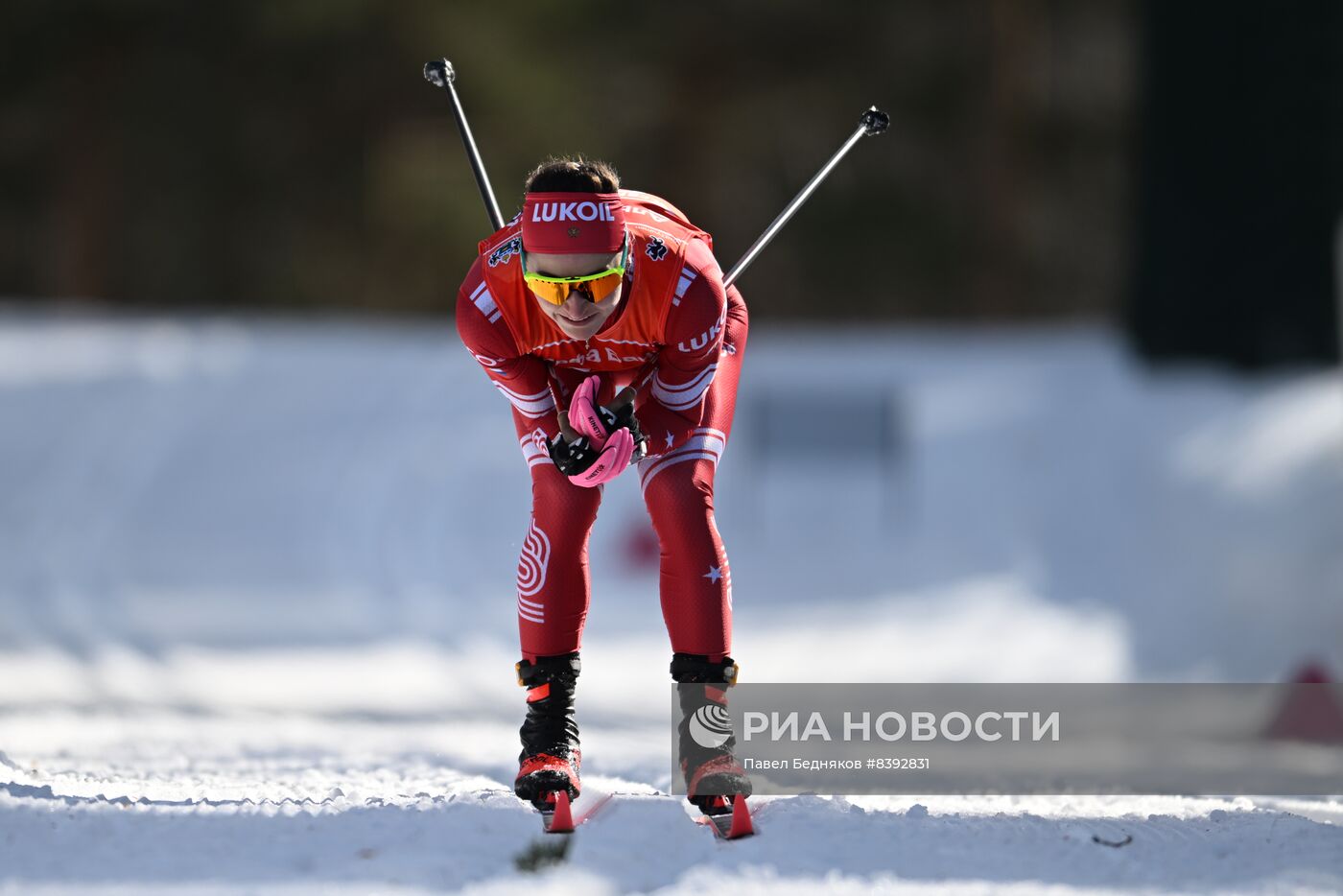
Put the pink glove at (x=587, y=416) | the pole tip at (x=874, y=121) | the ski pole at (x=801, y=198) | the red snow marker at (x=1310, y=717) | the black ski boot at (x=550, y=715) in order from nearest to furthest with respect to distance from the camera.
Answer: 1. the pink glove at (x=587, y=416)
2. the black ski boot at (x=550, y=715)
3. the ski pole at (x=801, y=198)
4. the pole tip at (x=874, y=121)
5. the red snow marker at (x=1310, y=717)

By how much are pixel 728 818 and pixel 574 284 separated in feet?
4.75

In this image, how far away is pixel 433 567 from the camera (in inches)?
428

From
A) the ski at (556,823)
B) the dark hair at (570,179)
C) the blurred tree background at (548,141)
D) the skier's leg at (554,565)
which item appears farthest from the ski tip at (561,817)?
the blurred tree background at (548,141)

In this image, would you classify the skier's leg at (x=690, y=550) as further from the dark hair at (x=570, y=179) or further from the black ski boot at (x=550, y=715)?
the dark hair at (x=570, y=179)

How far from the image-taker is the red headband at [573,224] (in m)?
4.15

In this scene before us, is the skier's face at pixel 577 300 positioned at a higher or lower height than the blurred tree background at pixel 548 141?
lower

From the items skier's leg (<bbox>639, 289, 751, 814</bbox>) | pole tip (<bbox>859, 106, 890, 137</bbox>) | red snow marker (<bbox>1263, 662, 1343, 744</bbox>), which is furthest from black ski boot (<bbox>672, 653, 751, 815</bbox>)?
red snow marker (<bbox>1263, 662, 1343, 744</bbox>)

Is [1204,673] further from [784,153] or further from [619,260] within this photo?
[784,153]

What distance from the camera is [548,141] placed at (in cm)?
2356

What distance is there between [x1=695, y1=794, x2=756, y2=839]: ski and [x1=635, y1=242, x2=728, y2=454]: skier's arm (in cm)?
96

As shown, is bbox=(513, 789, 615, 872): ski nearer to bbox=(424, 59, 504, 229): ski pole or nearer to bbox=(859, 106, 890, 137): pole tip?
bbox=(424, 59, 504, 229): ski pole

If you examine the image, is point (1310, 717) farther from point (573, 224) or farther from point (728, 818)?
point (573, 224)

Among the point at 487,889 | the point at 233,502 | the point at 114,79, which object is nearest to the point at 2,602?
the point at 233,502

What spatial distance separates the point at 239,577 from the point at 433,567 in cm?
125
